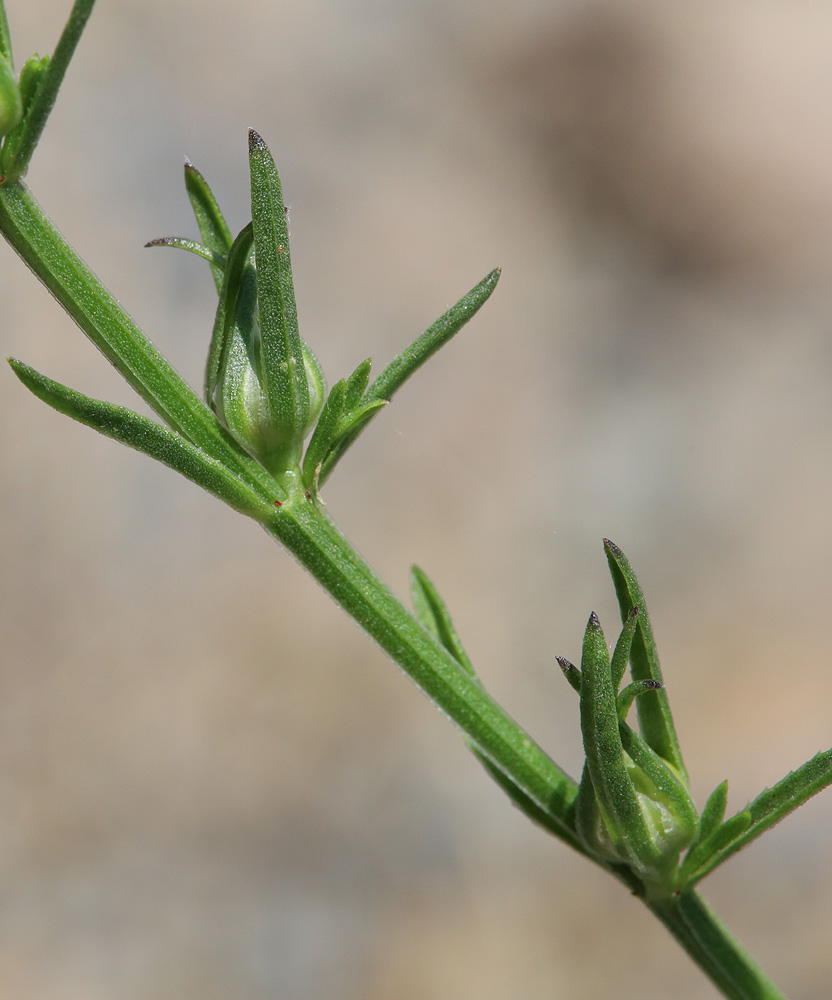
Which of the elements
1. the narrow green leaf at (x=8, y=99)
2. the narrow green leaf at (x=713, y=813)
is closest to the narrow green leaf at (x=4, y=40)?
the narrow green leaf at (x=8, y=99)

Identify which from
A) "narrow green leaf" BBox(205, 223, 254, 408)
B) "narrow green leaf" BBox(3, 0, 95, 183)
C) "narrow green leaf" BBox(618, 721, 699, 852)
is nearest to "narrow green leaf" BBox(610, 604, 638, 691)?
"narrow green leaf" BBox(618, 721, 699, 852)

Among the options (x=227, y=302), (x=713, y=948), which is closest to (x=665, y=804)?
(x=713, y=948)

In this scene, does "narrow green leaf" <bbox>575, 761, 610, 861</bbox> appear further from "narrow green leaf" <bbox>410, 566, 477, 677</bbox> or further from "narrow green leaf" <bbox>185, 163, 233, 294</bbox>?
"narrow green leaf" <bbox>185, 163, 233, 294</bbox>

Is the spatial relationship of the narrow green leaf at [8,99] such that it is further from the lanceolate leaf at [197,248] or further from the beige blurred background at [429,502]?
the beige blurred background at [429,502]

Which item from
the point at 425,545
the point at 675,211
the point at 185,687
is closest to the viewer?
the point at 185,687

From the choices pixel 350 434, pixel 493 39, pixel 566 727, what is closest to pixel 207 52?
pixel 493 39

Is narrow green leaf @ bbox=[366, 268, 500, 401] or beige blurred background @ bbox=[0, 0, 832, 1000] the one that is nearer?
narrow green leaf @ bbox=[366, 268, 500, 401]

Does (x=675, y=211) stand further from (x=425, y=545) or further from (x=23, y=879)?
(x=23, y=879)
